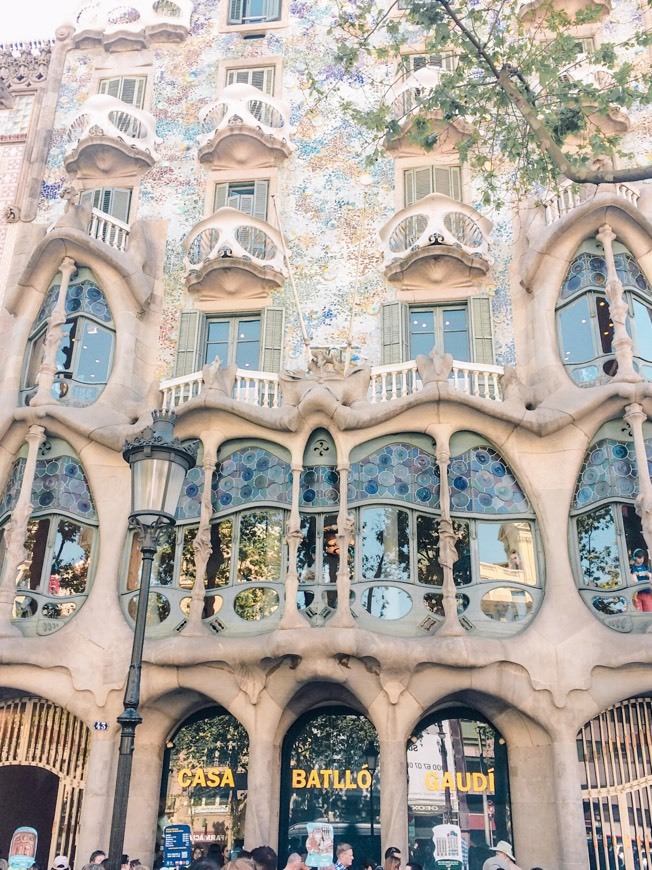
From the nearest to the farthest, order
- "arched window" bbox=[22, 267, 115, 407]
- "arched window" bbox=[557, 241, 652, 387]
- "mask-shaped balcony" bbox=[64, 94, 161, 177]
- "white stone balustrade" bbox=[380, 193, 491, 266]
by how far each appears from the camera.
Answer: "arched window" bbox=[557, 241, 652, 387] → "arched window" bbox=[22, 267, 115, 407] → "white stone balustrade" bbox=[380, 193, 491, 266] → "mask-shaped balcony" bbox=[64, 94, 161, 177]

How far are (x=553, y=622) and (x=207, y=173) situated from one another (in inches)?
465

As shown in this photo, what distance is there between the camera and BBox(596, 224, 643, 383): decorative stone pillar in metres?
13.9

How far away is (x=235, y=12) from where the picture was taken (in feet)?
67.7

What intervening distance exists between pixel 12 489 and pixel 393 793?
27.0 feet

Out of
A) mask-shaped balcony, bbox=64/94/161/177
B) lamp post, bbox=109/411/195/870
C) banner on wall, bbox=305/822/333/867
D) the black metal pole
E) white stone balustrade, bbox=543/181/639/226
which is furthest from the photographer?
mask-shaped balcony, bbox=64/94/161/177

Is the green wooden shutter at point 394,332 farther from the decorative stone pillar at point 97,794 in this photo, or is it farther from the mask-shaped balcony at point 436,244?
the decorative stone pillar at point 97,794

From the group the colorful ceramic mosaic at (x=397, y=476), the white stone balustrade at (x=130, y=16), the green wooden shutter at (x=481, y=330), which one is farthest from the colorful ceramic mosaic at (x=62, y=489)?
the white stone balustrade at (x=130, y=16)

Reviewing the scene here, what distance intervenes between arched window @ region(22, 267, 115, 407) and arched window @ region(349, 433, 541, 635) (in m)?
5.32

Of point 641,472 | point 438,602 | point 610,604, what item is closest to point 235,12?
point 641,472

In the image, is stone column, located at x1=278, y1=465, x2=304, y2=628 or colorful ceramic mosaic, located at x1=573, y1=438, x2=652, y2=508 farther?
colorful ceramic mosaic, located at x1=573, y1=438, x2=652, y2=508

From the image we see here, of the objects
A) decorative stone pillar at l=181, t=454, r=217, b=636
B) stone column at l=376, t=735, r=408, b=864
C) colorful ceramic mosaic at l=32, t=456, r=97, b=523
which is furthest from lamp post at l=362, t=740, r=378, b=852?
colorful ceramic mosaic at l=32, t=456, r=97, b=523

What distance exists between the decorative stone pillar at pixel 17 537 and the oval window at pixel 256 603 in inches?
140

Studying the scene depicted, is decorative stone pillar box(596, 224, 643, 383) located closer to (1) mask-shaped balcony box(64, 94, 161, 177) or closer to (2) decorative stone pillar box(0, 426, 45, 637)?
(2) decorative stone pillar box(0, 426, 45, 637)

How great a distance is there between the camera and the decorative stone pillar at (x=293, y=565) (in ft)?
42.0
